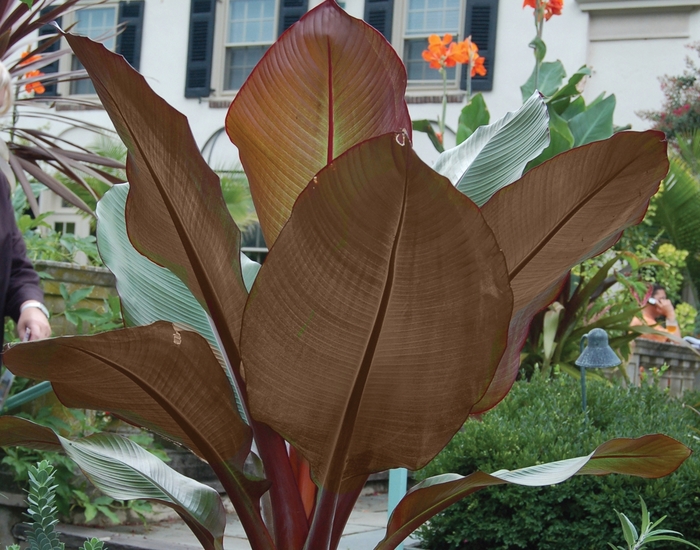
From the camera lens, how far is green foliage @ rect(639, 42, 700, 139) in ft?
34.4

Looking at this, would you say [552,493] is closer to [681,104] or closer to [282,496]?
[282,496]

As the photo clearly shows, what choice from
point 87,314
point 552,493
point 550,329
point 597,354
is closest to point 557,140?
point 550,329

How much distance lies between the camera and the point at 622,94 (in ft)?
36.7

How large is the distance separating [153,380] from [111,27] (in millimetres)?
13613

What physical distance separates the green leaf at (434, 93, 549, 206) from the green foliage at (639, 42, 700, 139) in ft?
32.7

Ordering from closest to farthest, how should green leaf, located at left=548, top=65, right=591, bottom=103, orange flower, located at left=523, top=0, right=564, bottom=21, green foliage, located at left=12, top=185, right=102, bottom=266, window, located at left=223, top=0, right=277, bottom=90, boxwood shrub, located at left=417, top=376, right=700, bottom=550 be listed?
boxwood shrub, located at left=417, top=376, right=700, bottom=550, green foliage, located at left=12, top=185, right=102, bottom=266, orange flower, located at left=523, top=0, right=564, bottom=21, green leaf, located at left=548, top=65, right=591, bottom=103, window, located at left=223, top=0, right=277, bottom=90

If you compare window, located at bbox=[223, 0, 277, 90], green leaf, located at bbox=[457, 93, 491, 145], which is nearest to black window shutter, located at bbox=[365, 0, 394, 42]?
window, located at bbox=[223, 0, 277, 90]

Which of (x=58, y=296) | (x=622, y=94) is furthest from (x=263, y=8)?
(x=58, y=296)

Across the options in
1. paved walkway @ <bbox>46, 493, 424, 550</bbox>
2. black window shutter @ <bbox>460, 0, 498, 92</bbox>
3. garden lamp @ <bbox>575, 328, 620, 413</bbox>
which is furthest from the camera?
black window shutter @ <bbox>460, 0, 498, 92</bbox>

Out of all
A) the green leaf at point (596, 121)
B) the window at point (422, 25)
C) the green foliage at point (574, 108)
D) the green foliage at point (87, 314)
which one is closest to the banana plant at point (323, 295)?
the green foliage at point (87, 314)

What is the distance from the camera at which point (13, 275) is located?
7.80ft

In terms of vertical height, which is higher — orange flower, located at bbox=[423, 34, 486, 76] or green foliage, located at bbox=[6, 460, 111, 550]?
orange flower, located at bbox=[423, 34, 486, 76]

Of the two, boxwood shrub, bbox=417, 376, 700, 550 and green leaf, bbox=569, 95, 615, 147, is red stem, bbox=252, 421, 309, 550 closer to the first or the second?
boxwood shrub, bbox=417, 376, 700, 550

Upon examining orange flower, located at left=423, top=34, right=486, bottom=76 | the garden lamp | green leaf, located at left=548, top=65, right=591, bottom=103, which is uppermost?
orange flower, located at left=423, top=34, right=486, bottom=76
